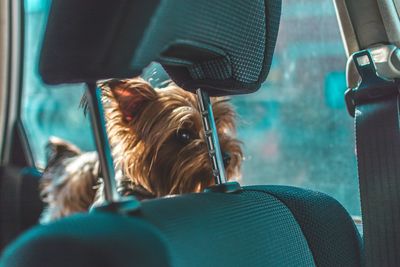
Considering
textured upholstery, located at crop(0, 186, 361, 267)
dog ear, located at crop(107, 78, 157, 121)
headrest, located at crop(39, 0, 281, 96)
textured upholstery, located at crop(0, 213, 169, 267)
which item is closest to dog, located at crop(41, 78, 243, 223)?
dog ear, located at crop(107, 78, 157, 121)

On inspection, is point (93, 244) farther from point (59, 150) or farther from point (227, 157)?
point (59, 150)

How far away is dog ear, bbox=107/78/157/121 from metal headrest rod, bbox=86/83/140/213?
40.2 inches

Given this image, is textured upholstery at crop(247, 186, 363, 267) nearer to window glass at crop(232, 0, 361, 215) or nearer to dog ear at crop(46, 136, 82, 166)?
window glass at crop(232, 0, 361, 215)

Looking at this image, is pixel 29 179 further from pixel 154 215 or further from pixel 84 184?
pixel 154 215

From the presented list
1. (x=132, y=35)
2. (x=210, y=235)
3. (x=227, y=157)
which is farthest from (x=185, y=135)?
(x=132, y=35)

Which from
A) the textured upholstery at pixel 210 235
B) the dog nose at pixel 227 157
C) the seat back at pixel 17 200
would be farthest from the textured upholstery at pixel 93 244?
the seat back at pixel 17 200

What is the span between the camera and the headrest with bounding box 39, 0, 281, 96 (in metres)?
0.73

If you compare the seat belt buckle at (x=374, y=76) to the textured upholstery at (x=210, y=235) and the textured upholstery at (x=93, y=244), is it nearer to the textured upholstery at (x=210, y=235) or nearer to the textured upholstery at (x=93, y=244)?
the textured upholstery at (x=210, y=235)

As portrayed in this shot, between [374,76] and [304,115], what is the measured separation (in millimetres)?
438

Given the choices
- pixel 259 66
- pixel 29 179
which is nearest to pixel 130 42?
pixel 259 66

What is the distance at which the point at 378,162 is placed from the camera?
1.21 m

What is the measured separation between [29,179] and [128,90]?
833 mm

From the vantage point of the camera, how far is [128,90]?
188 cm

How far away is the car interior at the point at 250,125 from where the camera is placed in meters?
0.73
